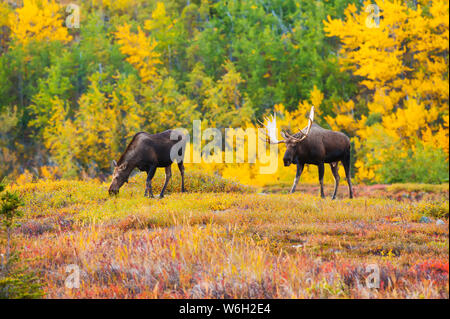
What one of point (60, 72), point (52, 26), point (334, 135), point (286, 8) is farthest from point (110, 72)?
point (334, 135)

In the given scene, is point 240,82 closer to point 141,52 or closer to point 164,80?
point 164,80

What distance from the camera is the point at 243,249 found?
670 cm

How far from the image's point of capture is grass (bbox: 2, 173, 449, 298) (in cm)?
551

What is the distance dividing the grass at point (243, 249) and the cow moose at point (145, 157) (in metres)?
1.52

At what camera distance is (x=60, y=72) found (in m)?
47.9

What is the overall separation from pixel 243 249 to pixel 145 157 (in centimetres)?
847

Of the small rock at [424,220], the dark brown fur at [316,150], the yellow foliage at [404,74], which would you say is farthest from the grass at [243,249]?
the yellow foliage at [404,74]

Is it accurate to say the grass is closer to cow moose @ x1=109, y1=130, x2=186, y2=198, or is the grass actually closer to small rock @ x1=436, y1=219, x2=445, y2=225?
small rock @ x1=436, y1=219, x2=445, y2=225

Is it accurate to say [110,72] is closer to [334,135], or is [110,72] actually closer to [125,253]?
[334,135]

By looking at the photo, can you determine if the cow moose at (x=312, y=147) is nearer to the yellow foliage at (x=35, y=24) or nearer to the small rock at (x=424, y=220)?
the small rock at (x=424, y=220)

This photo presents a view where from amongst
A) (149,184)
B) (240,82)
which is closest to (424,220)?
(149,184)

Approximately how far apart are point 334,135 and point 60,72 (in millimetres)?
38344

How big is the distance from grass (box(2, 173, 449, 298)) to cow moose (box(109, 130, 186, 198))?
59.8 inches
